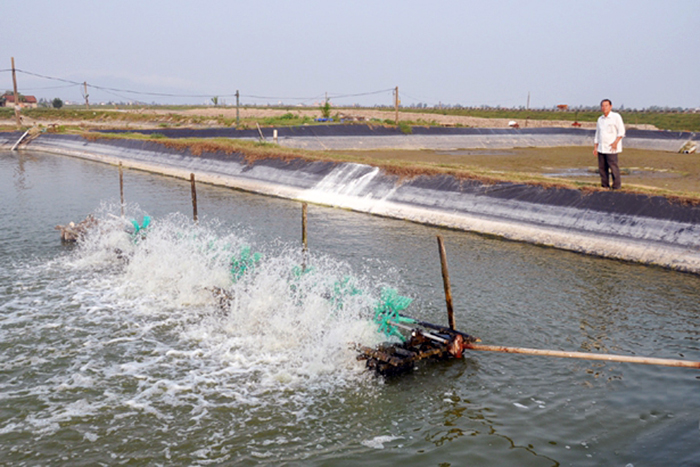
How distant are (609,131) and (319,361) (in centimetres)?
1355

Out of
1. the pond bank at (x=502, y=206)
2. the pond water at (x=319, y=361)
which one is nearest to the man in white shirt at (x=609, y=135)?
the pond bank at (x=502, y=206)

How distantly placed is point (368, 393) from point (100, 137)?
50.4 metres

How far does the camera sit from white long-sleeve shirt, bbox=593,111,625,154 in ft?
60.5

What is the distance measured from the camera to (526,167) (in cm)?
3725

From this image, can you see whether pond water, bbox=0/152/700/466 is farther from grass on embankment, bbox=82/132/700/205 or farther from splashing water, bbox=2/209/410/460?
grass on embankment, bbox=82/132/700/205

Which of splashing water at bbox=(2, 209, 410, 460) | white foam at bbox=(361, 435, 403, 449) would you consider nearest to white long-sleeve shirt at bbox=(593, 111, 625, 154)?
splashing water at bbox=(2, 209, 410, 460)

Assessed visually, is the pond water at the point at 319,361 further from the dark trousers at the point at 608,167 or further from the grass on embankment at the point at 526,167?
the grass on embankment at the point at 526,167

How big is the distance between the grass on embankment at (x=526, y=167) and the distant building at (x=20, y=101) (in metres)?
108

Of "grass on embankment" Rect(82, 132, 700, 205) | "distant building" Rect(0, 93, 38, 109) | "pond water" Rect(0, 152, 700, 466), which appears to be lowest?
"pond water" Rect(0, 152, 700, 466)

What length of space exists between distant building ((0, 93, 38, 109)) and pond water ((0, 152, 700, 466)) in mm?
145848

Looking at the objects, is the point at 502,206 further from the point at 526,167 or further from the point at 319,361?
the point at 526,167

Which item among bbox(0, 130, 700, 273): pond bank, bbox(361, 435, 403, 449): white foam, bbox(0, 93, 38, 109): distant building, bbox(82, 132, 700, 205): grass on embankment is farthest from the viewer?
bbox(0, 93, 38, 109): distant building

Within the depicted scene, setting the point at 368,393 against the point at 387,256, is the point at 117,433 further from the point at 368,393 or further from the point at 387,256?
the point at 387,256

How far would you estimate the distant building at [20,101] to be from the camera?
140300 mm
